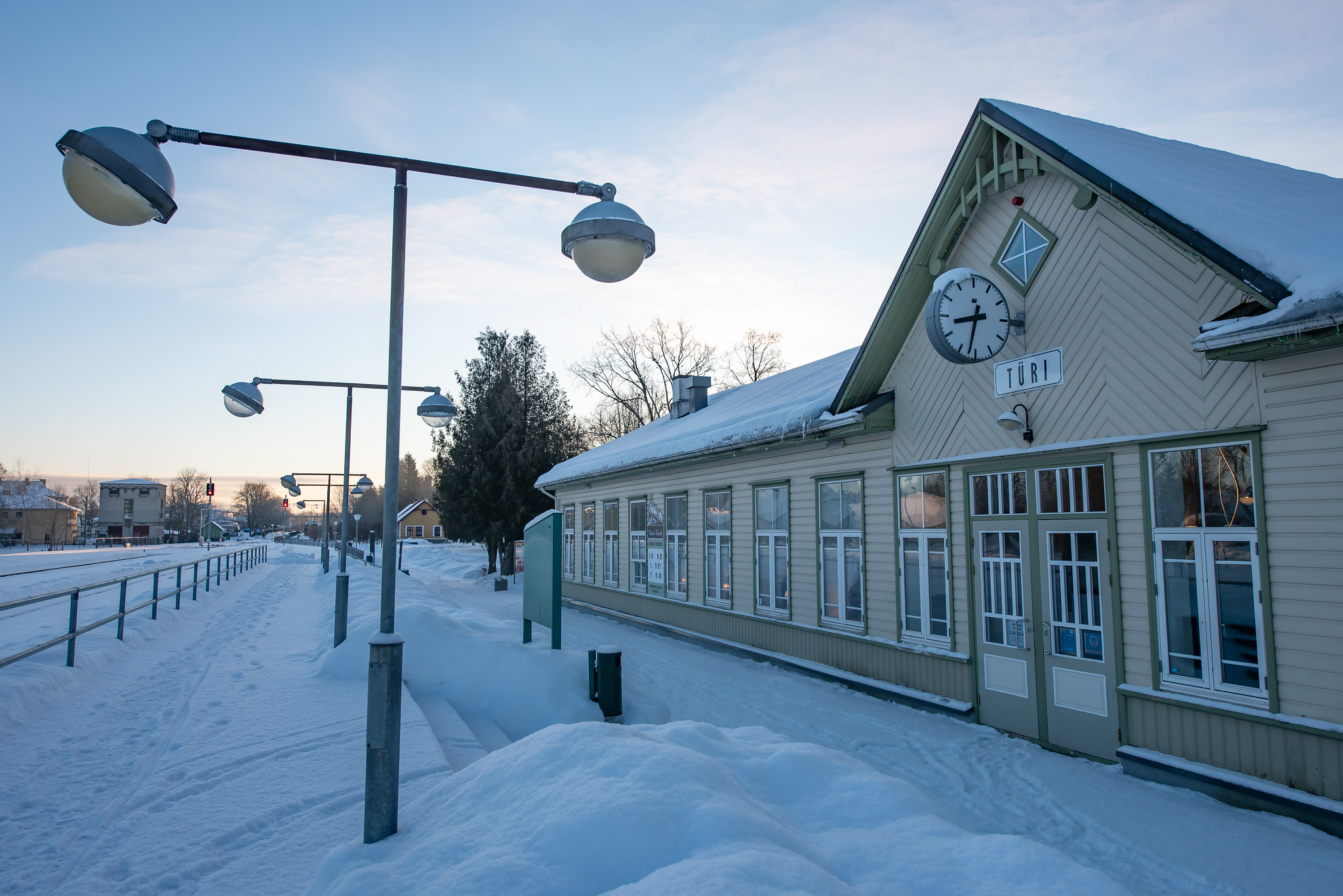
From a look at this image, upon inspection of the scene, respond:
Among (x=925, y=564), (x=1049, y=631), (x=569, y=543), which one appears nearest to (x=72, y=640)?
(x=925, y=564)

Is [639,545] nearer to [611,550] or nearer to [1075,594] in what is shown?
[611,550]

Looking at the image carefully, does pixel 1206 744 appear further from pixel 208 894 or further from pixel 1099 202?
pixel 208 894

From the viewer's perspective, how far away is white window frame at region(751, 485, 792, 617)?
11.7 metres

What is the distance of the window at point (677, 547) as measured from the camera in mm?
15094

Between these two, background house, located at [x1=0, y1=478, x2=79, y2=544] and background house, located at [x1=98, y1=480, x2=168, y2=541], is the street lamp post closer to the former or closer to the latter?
background house, located at [x1=0, y1=478, x2=79, y2=544]

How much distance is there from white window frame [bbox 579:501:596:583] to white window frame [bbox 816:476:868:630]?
1033cm

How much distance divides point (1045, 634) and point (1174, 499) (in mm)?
1867

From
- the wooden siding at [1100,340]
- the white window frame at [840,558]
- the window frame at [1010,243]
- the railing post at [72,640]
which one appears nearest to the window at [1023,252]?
the window frame at [1010,243]

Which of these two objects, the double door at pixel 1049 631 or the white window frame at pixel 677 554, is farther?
the white window frame at pixel 677 554

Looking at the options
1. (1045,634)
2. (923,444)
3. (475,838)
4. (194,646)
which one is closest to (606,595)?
(194,646)

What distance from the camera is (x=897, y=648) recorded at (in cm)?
915

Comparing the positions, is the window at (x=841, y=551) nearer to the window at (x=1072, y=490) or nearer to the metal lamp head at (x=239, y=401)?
the window at (x=1072, y=490)

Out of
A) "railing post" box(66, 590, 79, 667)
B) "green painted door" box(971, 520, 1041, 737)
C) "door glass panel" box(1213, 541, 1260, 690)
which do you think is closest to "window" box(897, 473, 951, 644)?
"green painted door" box(971, 520, 1041, 737)

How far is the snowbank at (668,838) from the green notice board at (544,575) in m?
5.08
